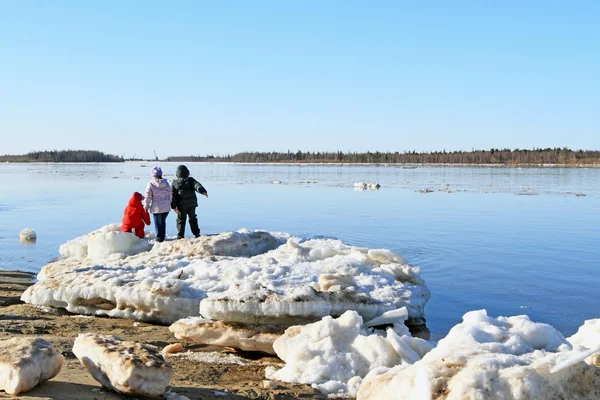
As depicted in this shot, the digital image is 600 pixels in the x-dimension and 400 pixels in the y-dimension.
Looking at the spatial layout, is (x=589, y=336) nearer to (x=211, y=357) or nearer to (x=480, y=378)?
(x=480, y=378)

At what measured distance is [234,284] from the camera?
303 inches

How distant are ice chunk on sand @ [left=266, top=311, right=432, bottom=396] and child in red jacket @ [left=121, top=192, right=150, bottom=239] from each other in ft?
21.1

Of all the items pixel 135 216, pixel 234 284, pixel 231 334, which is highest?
pixel 135 216

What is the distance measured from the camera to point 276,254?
31.5ft

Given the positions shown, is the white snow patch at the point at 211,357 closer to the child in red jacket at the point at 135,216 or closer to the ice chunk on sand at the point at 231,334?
the ice chunk on sand at the point at 231,334

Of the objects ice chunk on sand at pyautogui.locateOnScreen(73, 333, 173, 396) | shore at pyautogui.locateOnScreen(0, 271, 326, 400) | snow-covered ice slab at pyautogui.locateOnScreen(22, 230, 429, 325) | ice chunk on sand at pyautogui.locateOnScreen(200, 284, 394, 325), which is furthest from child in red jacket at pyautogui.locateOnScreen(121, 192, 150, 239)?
ice chunk on sand at pyautogui.locateOnScreen(73, 333, 173, 396)

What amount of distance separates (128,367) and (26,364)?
0.67m

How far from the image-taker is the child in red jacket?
38.3ft

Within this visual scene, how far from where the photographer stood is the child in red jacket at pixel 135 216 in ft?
38.3

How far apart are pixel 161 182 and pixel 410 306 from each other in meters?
6.12

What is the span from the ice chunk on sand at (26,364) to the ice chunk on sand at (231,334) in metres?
2.38

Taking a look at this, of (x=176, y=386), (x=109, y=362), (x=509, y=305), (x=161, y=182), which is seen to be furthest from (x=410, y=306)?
(x=161, y=182)

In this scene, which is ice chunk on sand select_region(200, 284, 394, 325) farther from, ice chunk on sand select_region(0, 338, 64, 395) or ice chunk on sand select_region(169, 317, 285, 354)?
ice chunk on sand select_region(0, 338, 64, 395)

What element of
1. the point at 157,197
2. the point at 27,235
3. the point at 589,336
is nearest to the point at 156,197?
the point at 157,197
